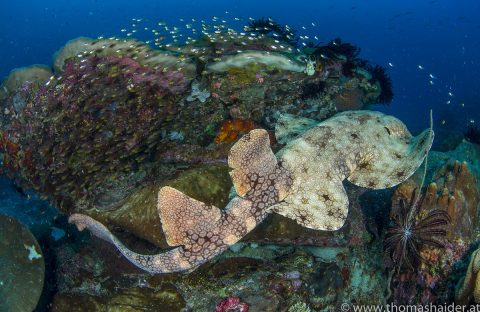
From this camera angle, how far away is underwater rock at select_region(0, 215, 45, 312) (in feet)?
20.3

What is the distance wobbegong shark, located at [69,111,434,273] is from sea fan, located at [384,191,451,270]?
28.0 inches

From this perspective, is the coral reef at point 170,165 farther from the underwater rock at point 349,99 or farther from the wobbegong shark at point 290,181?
the underwater rock at point 349,99

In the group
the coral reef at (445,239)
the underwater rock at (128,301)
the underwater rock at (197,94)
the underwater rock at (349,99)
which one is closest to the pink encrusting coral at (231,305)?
the underwater rock at (128,301)

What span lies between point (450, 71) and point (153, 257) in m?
87.5

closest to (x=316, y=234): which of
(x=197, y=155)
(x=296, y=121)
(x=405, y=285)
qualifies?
(x=405, y=285)

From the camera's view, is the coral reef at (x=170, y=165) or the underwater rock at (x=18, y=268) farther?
the underwater rock at (x=18, y=268)

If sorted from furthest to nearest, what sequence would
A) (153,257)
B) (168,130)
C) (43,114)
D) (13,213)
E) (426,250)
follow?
(13,213) → (168,130) → (43,114) → (426,250) → (153,257)

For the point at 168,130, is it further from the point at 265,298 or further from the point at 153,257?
the point at 265,298

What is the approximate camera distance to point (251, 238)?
5.81 m

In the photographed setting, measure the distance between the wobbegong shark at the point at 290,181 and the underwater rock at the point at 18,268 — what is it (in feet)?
7.40

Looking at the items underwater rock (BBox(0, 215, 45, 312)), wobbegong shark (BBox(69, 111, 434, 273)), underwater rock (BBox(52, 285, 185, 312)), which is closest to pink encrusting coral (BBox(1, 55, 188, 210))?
underwater rock (BBox(0, 215, 45, 312))

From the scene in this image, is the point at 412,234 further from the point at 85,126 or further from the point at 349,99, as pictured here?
the point at 85,126

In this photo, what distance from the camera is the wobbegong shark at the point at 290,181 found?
4.52 metres

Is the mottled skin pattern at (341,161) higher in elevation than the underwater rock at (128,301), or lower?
higher
